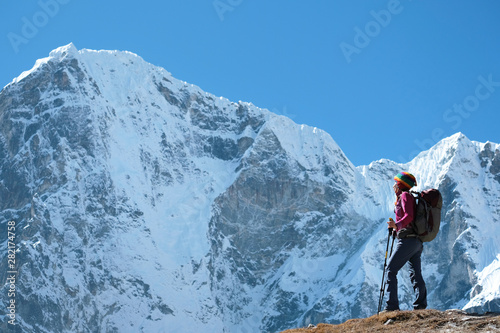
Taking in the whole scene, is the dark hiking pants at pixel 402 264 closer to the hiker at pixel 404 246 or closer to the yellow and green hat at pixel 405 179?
the hiker at pixel 404 246

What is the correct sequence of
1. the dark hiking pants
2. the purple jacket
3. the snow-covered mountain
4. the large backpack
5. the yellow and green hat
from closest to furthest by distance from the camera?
the large backpack → the purple jacket → the dark hiking pants → the yellow and green hat → the snow-covered mountain

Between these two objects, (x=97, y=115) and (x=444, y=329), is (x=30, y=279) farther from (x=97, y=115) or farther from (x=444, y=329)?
(x=444, y=329)

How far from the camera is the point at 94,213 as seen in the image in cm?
18088

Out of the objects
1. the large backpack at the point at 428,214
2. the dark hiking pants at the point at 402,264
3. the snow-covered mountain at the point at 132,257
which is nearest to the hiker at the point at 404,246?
the dark hiking pants at the point at 402,264

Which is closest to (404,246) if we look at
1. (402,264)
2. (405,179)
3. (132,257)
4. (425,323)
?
(402,264)

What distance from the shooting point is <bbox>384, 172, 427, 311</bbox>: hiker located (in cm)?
1992

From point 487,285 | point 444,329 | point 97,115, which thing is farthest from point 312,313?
point 444,329

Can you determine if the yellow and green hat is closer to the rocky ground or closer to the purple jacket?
the purple jacket

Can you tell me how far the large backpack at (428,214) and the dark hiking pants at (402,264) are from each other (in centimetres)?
38

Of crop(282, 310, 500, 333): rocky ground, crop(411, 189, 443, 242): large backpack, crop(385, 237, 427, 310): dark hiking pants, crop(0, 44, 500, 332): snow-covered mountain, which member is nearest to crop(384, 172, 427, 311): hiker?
crop(385, 237, 427, 310): dark hiking pants

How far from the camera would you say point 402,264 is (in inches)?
798

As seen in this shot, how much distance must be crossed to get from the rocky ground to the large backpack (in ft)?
5.40

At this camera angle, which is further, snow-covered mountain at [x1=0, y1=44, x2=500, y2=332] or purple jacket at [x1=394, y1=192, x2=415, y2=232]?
snow-covered mountain at [x1=0, y1=44, x2=500, y2=332]

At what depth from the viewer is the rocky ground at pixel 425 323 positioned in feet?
60.3
